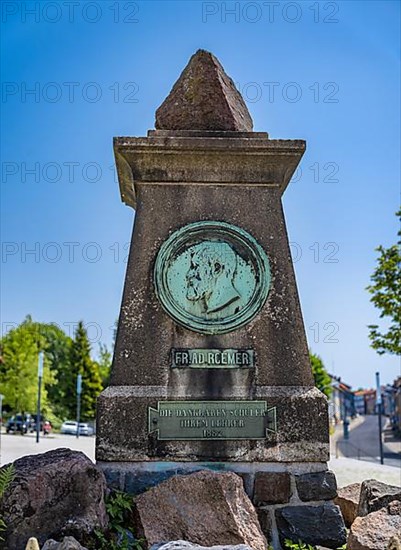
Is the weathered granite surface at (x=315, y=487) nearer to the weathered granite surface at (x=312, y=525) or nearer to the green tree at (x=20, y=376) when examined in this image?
the weathered granite surface at (x=312, y=525)

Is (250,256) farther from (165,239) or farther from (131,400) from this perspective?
(131,400)

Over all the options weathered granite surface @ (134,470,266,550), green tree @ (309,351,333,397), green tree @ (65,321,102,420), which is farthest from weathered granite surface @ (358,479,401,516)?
green tree @ (65,321,102,420)

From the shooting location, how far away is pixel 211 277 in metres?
6.15

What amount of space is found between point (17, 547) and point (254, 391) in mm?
2364

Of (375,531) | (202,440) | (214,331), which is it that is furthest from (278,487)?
(214,331)

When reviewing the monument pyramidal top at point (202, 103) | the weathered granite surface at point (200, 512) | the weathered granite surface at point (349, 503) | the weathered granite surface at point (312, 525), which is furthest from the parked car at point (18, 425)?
the weathered granite surface at point (200, 512)

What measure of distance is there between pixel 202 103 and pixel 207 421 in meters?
3.19

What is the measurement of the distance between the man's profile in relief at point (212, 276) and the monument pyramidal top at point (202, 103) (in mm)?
1340

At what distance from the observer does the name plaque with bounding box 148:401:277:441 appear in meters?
A: 5.76

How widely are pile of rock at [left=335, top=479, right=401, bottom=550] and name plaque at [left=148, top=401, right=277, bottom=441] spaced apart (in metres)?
1.06

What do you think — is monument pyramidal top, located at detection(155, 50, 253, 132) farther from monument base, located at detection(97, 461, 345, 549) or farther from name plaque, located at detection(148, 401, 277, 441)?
monument base, located at detection(97, 461, 345, 549)

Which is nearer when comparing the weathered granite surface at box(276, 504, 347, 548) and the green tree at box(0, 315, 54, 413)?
the weathered granite surface at box(276, 504, 347, 548)

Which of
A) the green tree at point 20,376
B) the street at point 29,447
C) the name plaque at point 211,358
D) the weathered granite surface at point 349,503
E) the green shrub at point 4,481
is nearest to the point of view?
the green shrub at point 4,481

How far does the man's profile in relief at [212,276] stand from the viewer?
20.0 ft
